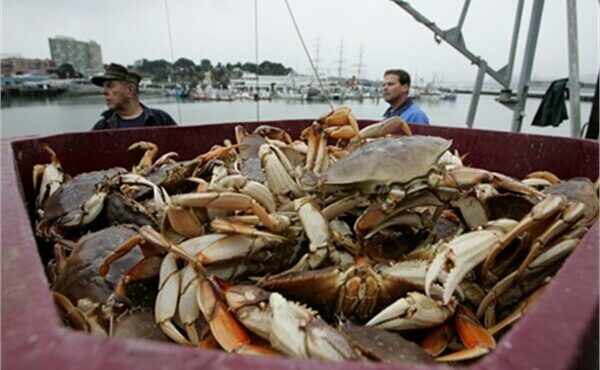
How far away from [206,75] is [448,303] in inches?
422

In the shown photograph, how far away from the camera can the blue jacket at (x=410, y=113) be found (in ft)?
14.2

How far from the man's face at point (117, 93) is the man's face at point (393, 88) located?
2.60 meters

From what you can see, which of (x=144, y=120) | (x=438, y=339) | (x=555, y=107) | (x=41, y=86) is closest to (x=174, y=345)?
(x=438, y=339)

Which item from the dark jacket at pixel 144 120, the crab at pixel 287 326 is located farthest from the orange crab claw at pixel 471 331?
the dark jacket at pixel 144 120

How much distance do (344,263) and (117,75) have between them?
3.49 metres

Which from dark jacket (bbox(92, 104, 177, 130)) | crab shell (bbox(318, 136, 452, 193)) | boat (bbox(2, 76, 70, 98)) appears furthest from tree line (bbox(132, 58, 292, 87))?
boat (bbox(2, 76, 70, 98))

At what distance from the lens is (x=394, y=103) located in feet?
15.4

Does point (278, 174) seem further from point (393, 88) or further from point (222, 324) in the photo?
point (393, 88)

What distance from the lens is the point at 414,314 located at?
3.78 ft

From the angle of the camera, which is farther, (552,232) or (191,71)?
(191,71)

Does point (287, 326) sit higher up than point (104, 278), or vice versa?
point (287, 326)

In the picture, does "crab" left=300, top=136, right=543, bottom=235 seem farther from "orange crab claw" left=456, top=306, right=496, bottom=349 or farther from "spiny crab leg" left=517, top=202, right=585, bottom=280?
"orange crab claw" left=456, top=306, right=496, bottom=349

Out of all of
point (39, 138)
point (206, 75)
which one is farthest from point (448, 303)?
point (206, 75)

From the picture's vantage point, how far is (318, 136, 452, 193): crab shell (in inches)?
60.2
